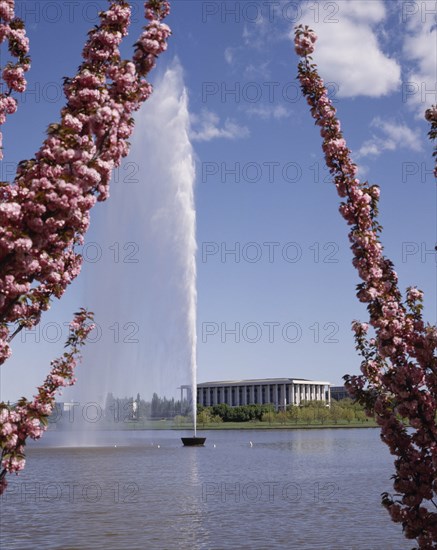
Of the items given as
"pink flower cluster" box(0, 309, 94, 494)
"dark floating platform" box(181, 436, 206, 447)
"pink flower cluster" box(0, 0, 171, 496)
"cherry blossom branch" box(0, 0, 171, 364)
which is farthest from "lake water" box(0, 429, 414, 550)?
"dark floating platform" box(181, 436, 206, 447)

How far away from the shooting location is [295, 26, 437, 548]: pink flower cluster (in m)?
8.14

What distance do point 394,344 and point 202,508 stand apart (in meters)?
24.2

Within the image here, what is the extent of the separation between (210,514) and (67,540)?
6.93 meters

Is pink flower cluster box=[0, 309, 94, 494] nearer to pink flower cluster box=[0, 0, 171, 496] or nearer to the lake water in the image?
pink flower cluster box=[0, 0, 171, 496]

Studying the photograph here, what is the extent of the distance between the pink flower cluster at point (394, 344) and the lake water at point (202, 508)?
14789 millimetres

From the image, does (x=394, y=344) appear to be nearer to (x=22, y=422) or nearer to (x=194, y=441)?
(x=22, y=422)

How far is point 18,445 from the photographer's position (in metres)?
8.82

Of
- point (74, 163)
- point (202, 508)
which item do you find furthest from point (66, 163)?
point (202, 508)

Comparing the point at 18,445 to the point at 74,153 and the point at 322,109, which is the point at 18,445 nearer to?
the point at 74,153

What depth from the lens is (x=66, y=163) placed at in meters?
6.93

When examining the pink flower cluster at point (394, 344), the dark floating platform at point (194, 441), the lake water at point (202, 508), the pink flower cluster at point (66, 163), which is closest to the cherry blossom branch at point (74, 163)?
the pink flower cluster at point (66, 163)

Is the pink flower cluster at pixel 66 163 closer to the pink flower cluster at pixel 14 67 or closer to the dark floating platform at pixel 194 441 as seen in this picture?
the pink flower cluster at pixel 14 67

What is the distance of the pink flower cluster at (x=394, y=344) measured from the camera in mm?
8141

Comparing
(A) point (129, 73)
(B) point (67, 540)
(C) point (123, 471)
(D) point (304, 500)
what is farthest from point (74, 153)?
(C) point (123, 471)
